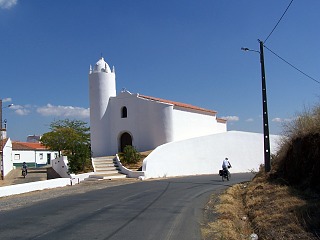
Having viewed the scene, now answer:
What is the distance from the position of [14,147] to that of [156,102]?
43296 mm

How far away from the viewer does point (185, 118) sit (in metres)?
40.0

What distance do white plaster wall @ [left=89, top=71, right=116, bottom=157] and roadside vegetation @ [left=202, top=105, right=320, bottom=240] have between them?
23578 mm

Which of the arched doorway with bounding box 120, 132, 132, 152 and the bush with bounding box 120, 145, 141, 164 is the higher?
the arched doorway with bounding box 120, 132, 132, 152

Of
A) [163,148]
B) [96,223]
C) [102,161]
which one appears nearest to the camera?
[96,223]

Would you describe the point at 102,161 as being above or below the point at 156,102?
below

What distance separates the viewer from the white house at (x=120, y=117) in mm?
38062

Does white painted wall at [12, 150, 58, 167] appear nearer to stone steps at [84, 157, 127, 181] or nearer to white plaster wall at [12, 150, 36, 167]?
white plaster wall at [12, 150, 36, 167]

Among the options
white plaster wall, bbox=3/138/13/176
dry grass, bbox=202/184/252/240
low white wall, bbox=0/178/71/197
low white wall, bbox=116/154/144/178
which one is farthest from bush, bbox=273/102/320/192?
white plaster wall, bbox=3/138/13/176

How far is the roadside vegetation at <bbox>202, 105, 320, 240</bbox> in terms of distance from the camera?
318 inches

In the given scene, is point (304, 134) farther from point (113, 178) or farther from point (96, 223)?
point (113, 178)

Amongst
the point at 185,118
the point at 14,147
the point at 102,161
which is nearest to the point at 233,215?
the point at 102,161

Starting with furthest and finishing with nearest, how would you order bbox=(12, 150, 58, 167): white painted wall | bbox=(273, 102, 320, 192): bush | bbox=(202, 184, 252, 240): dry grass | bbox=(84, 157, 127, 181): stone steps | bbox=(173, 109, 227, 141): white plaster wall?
1. bbox=(12, 150, 58, 167): white painted wall
2. bbox=(173, 109, 227, 141): white plaster wall
3. bbox=(84, 157, 127, 181): stone steps
4. bbox=(273, 102, 320, 192): bush
5. bbox=(202, 184, 252, 240): dry grass

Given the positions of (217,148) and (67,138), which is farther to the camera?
(67,138)

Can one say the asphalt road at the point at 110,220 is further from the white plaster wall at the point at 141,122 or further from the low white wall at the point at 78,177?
the white plaster wall at the point at 141,122
